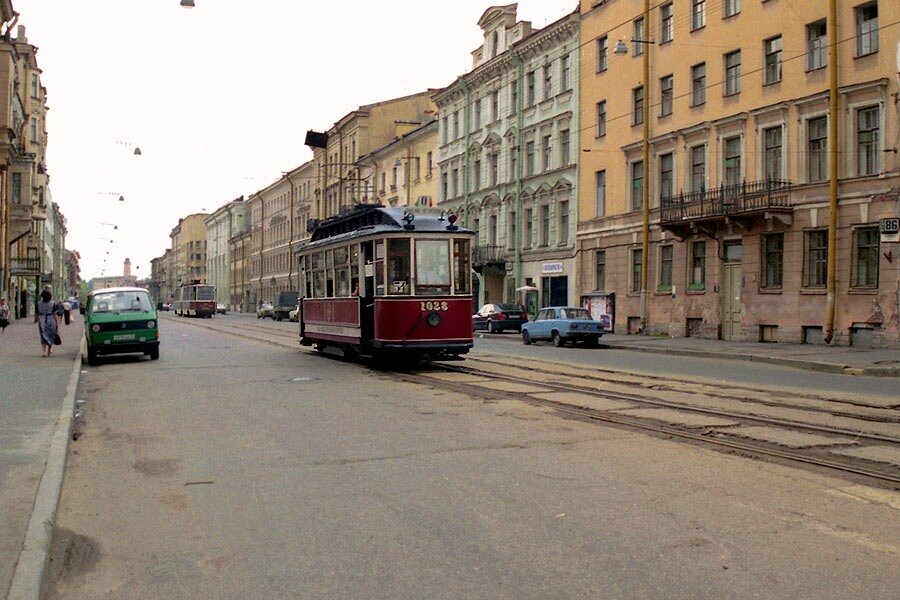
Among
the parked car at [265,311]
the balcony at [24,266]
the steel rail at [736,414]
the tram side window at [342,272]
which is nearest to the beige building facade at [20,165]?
the balcony at [24,266]

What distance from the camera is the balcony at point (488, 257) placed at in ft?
154

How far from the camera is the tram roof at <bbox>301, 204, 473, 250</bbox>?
1797cm

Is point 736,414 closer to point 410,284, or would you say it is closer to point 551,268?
point 410,284

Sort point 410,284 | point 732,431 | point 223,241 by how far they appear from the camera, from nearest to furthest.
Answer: point 732,431
point 410,284
point 223,241

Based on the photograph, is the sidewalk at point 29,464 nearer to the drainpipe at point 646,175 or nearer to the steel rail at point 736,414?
the steel rail at point 736,414

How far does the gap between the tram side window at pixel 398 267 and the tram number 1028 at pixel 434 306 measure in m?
0.42

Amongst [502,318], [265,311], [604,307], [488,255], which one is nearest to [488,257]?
[488,255]

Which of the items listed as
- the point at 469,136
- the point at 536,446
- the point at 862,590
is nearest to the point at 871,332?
the point at 536,446

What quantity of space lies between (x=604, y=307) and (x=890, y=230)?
51.1 ft

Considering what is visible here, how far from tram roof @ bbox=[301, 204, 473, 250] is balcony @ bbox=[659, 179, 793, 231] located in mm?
13295

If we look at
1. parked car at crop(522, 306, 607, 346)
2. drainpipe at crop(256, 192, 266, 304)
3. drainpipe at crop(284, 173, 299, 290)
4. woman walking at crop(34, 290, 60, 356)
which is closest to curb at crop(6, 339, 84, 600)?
woman walking at crop(34, 290, 60, 356)

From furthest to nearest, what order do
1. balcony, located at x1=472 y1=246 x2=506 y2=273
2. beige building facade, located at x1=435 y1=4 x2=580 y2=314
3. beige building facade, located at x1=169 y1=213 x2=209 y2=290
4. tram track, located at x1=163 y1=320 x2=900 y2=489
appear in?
1. beige building facade, located at x1=169 y1=213 x2=209 y2=290
2. balcony, located at x1=472 y1=246 x2=506 y2=273
3. beige building facade, located at x1=435 y1=4 x2=580 y2=314
4. tram track, located at x1=163 y1=320 x2=900 y2=489

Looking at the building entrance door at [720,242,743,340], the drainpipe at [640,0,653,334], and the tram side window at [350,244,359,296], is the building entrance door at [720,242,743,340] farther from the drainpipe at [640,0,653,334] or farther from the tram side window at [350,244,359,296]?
the tram side window at [350,244,359,296]

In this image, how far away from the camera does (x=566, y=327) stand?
30.2 metres
